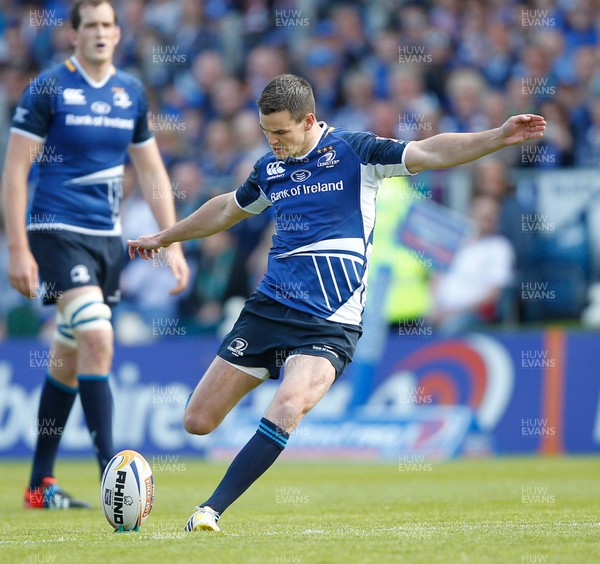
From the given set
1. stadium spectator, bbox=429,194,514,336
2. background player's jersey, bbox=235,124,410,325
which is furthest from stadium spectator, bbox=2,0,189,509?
stadium spectator, bbox=429,194,514,336

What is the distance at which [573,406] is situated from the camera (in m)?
12.8

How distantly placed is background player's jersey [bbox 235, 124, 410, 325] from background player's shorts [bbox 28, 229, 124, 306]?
1.98m

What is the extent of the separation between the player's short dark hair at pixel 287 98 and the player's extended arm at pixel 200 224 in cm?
77

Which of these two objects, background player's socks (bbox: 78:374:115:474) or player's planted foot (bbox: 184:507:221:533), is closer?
player's planted foot (bbox: 184:507:221:533)

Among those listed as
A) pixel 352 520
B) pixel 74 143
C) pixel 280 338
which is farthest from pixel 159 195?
pixel 352 520

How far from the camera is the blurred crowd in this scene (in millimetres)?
14070

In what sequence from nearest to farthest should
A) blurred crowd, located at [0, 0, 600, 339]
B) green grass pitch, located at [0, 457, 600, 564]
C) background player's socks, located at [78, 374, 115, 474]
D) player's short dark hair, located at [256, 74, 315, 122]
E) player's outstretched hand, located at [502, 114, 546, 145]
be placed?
1. green grass pitch, located at [0, 457, 600, 564]
2. player's outstretched hand, located at [502, 114, 546, 145]
3. player's short dark hair, located at [256, 74, 315, 122]
4. background player's socks, located at [78, 374, 115, 474]
5. blurred crowd, located at [0, 0, 600, 339]

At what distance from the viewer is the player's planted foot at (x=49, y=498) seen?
805 cm

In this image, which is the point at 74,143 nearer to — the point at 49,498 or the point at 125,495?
the point at 49,498

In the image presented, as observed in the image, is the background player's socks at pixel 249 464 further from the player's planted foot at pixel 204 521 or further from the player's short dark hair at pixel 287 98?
the player's short dark hair at pixel 287 98

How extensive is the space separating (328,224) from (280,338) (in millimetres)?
713

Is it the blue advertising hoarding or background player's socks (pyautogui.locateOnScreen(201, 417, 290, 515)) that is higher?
background player's socks (pyautogui.locateOnScreen(201, 417, 290, 515))

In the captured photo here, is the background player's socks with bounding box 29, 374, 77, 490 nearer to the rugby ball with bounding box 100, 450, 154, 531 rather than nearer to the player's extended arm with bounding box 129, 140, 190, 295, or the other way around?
the player's extended arm with bounding box 129, 140, 190, 295

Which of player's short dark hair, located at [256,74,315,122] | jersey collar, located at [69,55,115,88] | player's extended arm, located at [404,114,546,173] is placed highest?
jersey collar, located at [69,55,115,88]
